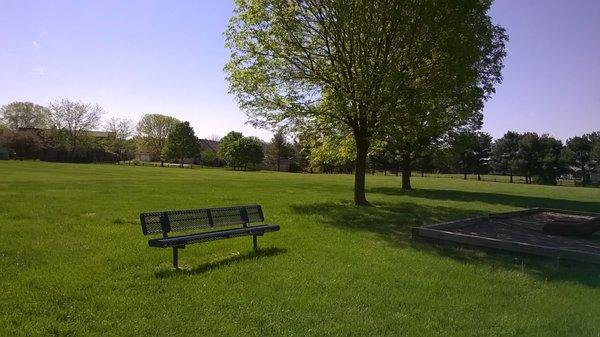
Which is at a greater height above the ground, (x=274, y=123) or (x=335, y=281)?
(x=274, y=123)

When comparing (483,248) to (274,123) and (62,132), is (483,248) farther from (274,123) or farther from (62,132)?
(62,132)

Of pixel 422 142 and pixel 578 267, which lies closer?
pixel 578 267

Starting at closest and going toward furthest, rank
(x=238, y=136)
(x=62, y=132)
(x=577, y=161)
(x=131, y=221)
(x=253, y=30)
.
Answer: (x=131, y=221) → (x=253, y=30) → (x=577, y=161) → (x=62, y=132) → (x=238, y=136)

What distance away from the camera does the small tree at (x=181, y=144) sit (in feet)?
327

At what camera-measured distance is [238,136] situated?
10775 cm

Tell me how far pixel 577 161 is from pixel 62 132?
309ft

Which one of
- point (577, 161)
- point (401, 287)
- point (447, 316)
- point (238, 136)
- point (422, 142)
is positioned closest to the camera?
point (447, 316)

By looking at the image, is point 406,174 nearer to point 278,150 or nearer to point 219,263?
point 219,263

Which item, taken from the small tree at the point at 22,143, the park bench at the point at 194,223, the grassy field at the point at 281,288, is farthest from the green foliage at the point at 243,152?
the park bench at the point at 194,223

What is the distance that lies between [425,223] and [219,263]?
9090 mm

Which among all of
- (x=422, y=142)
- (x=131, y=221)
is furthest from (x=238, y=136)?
(x=131, y=221)

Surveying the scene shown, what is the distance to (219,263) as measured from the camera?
8.73 metres

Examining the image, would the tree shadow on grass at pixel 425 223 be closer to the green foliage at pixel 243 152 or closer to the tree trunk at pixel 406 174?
the tree trunk at pixel 406 174

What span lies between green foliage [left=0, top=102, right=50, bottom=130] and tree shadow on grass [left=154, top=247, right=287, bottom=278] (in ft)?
385
